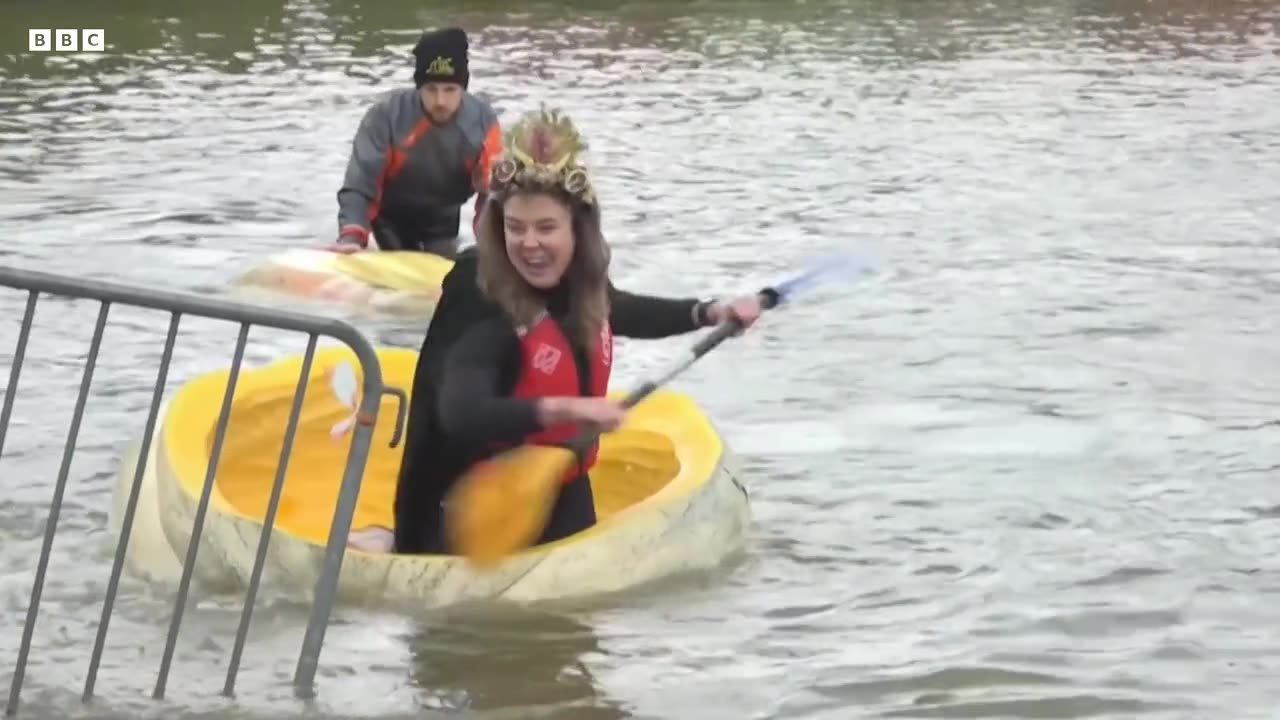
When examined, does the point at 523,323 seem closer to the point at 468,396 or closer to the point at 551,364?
the point at 551,364

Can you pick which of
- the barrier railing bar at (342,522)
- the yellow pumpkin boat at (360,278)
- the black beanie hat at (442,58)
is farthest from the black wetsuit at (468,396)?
the black beanie hat at (442,58)

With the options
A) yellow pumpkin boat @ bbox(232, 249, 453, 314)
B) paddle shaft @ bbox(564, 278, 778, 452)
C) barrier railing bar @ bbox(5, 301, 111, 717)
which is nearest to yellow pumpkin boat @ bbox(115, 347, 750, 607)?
paddle shaft @ bbox(564, 278, 778, 452)

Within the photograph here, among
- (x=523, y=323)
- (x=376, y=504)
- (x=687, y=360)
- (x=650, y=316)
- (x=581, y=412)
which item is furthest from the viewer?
(x=376, y=504)

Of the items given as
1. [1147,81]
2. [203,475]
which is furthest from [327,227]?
[1147,81]

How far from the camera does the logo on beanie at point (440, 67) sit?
9.00 m

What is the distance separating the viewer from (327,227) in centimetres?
1169

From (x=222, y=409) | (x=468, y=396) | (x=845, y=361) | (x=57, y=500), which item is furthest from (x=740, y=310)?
(x=845, y=361)

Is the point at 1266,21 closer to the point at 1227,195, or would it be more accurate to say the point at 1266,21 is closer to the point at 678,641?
the point at 1227,195

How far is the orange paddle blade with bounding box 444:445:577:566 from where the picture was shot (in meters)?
5.12

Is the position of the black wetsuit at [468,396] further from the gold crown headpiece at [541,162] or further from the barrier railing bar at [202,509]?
the barrier railing bar at [202,509]

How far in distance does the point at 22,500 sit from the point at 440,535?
1827mm

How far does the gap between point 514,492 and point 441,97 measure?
429 cm

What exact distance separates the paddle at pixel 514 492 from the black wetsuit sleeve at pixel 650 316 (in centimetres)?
19

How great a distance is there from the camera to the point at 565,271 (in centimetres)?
498
